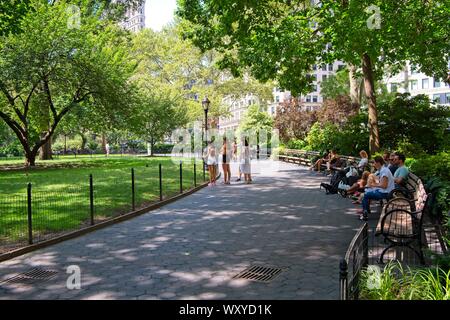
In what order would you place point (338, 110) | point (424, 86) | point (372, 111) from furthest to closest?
1. point (424, 86)
2. point (338, 110)
3. point (372, 111)

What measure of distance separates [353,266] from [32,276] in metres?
4.79

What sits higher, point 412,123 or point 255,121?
point 255,121

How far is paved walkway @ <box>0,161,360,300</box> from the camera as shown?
19.0ft

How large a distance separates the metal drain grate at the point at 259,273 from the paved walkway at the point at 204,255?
0.41ft

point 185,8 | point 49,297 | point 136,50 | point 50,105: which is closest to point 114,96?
point 50,105

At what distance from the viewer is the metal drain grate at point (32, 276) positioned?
6.33m

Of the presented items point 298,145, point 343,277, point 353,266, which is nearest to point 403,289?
point 353,266

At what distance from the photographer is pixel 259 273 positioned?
255 inches

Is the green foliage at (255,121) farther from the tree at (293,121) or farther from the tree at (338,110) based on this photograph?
the tree at (338,110)

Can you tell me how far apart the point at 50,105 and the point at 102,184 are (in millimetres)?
14395

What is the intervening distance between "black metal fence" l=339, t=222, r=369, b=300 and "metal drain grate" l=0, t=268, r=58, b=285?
4.44m

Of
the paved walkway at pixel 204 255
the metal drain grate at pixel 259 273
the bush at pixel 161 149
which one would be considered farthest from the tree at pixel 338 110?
the bush at pixel 161 149

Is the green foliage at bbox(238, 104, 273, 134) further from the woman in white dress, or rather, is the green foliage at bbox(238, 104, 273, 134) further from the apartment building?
the woman in white dress

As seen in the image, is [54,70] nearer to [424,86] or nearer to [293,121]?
[293,121]
